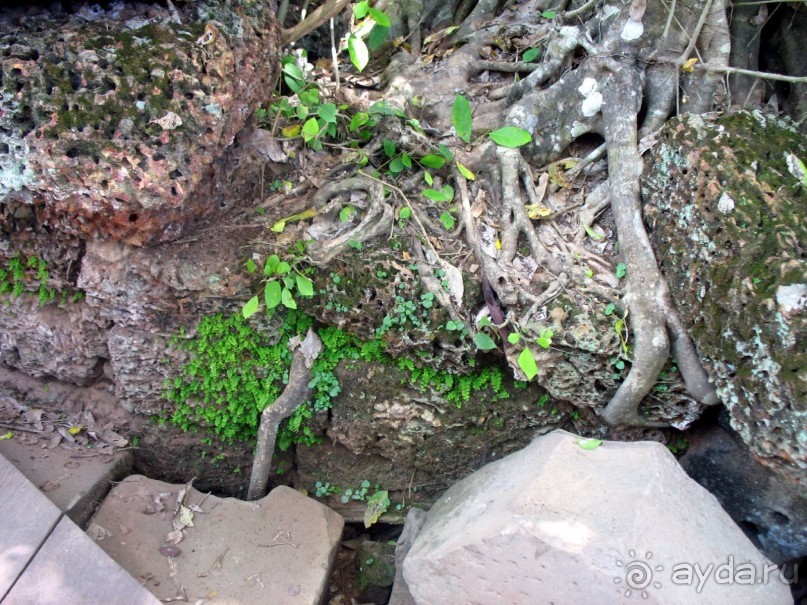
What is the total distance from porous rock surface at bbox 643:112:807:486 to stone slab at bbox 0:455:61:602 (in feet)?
11.7

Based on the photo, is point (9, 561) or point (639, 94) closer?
point (9, 561)

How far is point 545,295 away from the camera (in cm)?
344

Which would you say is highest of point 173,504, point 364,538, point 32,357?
point 32,357

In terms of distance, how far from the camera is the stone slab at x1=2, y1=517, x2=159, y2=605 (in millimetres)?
3049

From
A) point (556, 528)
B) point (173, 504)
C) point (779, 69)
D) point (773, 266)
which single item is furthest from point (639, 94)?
point (173, 504)

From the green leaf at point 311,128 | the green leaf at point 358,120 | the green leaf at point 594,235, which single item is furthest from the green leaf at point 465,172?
the green leaf at point 311,128

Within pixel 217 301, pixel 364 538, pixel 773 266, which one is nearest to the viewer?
pixel 773 266

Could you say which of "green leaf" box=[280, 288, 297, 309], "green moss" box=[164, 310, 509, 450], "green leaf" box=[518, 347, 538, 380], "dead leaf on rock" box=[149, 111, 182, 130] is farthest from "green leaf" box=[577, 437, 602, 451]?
"dead leaf on rock" box=[149, 111, 182, 130]

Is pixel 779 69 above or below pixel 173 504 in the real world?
above

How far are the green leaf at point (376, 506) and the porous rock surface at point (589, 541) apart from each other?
89cm

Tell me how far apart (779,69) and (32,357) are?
522 centimetres

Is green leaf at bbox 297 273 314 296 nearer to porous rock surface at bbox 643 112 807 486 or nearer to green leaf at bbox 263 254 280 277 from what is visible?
green leaf at bbox 263 254 280 277

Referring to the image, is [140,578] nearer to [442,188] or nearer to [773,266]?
[442,188]

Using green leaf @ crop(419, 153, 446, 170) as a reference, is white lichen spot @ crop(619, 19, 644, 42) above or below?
above
